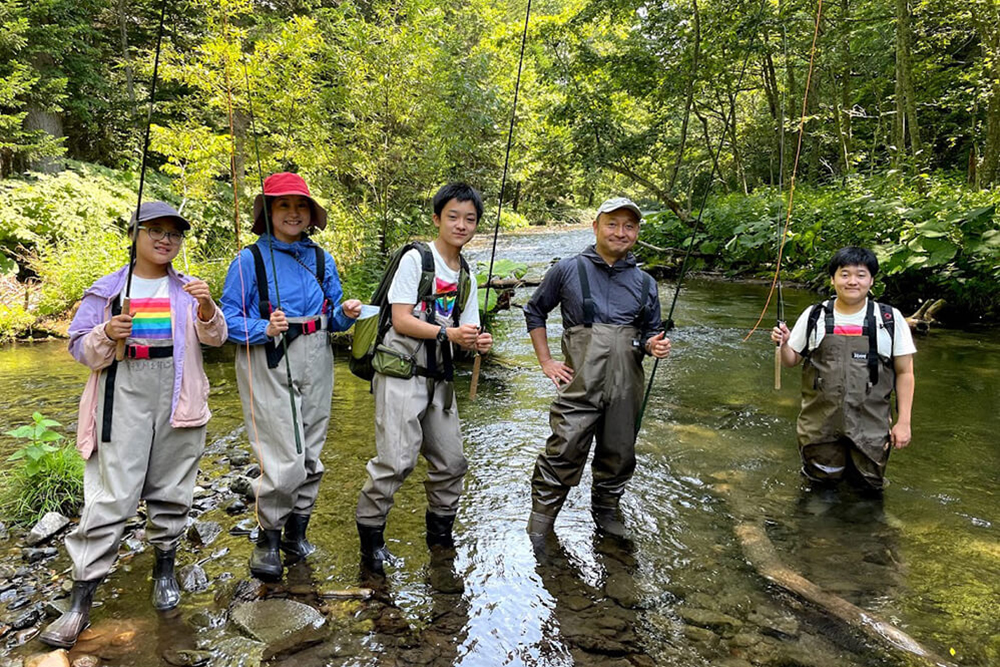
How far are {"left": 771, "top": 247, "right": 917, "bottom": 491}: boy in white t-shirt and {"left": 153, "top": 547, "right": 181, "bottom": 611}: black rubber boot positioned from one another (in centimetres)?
423

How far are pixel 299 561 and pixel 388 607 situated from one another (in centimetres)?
77

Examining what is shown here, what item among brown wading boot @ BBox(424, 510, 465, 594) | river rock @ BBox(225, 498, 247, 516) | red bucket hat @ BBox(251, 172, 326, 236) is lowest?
river rock @ BBox(225, 498, 247, 516)

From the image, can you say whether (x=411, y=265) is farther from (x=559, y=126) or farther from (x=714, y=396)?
(x=559, y=126)

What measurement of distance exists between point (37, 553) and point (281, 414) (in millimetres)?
1976

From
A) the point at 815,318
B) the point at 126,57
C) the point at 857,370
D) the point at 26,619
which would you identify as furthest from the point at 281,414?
the point at 126,57

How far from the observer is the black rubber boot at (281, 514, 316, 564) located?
3.71 metres

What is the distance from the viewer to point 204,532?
159 inches

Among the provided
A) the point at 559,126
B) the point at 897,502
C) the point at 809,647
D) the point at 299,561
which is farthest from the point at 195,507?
the point at 559,126

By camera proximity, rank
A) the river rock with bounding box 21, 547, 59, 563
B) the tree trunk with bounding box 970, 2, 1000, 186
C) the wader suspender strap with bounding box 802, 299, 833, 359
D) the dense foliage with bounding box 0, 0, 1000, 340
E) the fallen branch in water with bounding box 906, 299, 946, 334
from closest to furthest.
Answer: the river rock with bounding box 21, 547, 59, 563
the wader suspender strap with bounding box 802, 299, 833, 359
the fallen branch in water with bounding box 906, 299, 946, 334
the tree trunk with bounding box 970, 2, 1000, 186
the dense foliage with bounding box 0, 0, 1000, 340

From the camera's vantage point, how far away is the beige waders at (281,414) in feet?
10.9

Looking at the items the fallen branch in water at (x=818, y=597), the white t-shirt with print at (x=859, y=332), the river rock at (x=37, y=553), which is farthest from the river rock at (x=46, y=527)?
the white t-shirt with print at (x=859, y=332)

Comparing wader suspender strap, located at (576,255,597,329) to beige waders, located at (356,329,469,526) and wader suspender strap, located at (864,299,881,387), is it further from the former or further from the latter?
wader suspender strap, located at (864,299,881,387)

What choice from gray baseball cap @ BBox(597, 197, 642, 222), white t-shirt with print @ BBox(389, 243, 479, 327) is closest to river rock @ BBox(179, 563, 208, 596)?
white t-shirt with print @ BBox(389, 243, 479, 327)

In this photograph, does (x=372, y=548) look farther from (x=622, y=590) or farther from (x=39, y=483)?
(x=39, y=483)
